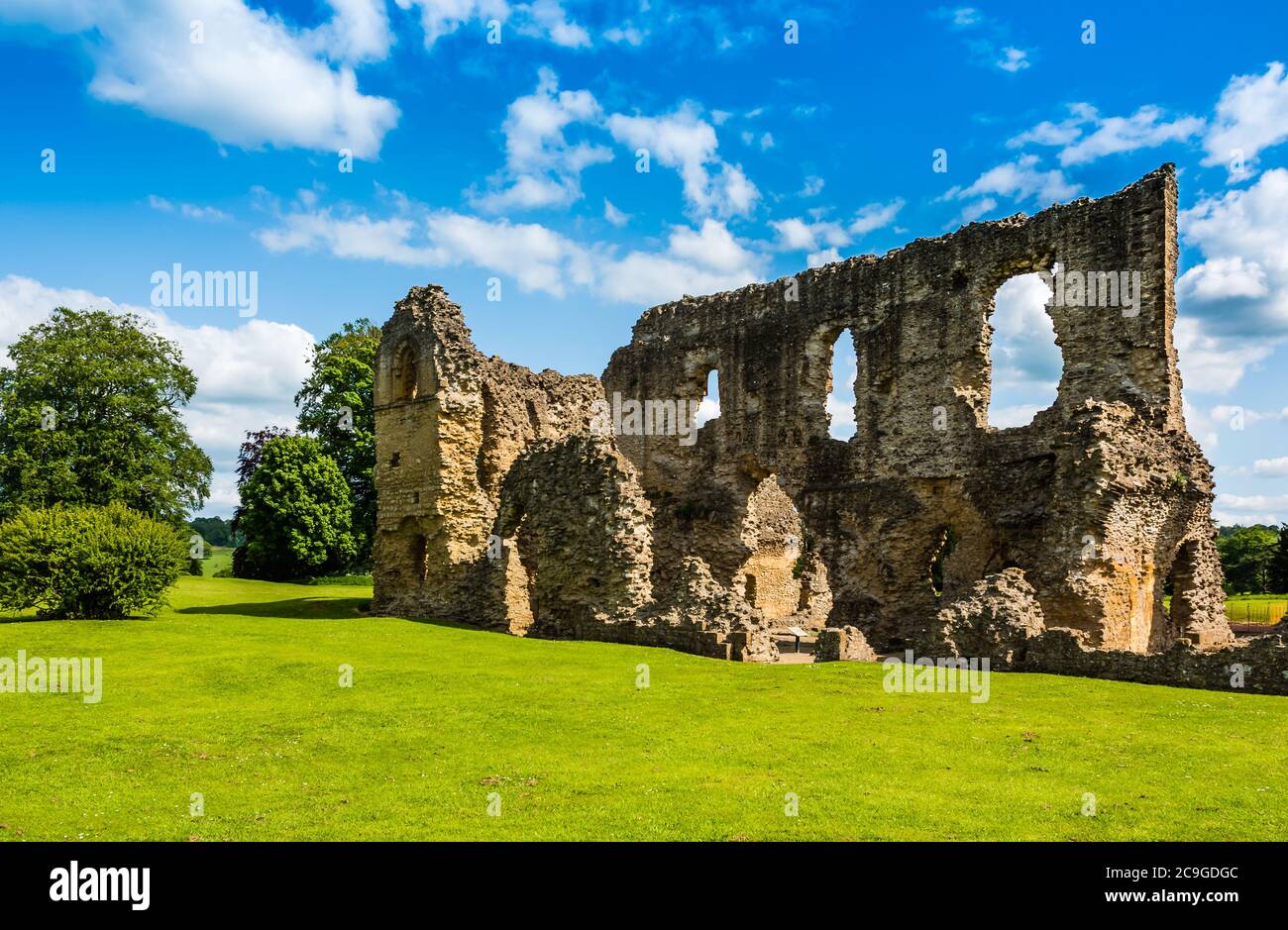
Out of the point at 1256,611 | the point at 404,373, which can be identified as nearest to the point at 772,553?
the point at 404,373

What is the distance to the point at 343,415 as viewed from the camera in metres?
45.2

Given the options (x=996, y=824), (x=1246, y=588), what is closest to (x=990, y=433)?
(x=996, y=824)

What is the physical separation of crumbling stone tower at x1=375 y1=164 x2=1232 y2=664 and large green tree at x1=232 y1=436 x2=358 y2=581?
1506cm

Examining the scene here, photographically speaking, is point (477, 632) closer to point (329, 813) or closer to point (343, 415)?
point (329, 813)

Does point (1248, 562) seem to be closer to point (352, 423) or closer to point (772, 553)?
point (772, 553)

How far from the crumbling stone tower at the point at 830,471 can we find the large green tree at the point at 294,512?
49.4ft

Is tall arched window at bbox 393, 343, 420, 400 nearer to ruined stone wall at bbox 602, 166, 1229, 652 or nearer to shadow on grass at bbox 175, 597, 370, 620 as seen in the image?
shadow on grass at bbox 175, 597, 370, 620

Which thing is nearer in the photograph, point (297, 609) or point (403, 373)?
point (297, 609)

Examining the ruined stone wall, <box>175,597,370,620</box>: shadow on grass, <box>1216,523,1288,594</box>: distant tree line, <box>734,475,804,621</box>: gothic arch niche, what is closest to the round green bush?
<box>175,597,370,620</box>: shadow on grass

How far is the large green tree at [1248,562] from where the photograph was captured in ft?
199

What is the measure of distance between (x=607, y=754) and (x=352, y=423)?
38.2m

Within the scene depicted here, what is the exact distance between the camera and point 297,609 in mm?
28469

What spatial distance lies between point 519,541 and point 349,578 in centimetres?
2095

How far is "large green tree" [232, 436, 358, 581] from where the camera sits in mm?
41625
